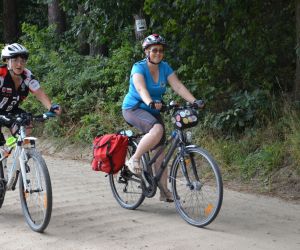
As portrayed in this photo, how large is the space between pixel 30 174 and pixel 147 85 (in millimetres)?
1494

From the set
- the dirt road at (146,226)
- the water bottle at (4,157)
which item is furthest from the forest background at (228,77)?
the water bottle at (4,157)

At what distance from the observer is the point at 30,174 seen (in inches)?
210

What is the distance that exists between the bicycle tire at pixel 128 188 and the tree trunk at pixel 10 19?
13057mm

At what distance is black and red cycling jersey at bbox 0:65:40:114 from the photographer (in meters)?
5.62

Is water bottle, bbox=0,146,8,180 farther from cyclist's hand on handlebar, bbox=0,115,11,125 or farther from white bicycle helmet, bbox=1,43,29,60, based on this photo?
white bicycle helmet, bbox=1,43,29,60

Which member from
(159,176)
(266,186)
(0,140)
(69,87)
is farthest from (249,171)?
(69,87)

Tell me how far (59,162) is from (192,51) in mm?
2911

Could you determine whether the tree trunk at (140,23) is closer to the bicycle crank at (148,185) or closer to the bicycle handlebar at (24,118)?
the bicycle crank at (148,185)

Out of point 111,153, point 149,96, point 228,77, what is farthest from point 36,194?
point 228,77

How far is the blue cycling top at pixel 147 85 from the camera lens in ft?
18.9

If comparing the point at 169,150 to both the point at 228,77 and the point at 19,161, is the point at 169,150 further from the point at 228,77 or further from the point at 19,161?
the point at 228,77

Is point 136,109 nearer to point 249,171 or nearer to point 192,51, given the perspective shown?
point 249,171

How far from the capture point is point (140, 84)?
5613 millimetres

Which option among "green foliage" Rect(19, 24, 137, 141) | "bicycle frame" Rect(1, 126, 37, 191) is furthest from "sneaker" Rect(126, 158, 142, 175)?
"green foliage" Rect(19, 24, 137, 141)
